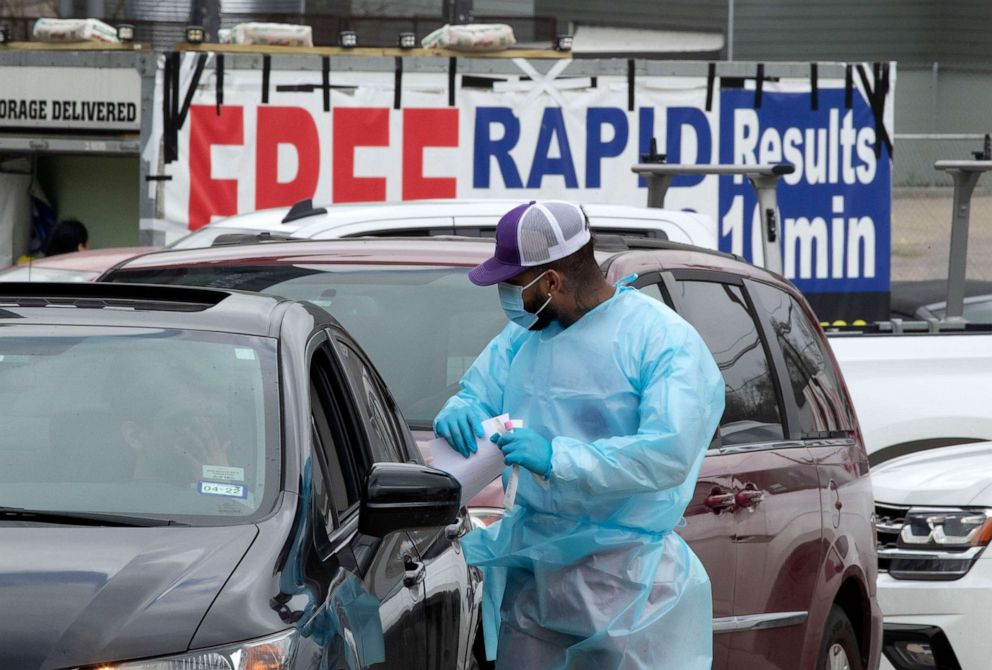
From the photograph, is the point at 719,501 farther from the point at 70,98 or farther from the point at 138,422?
the point at 70,98

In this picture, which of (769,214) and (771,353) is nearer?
(771,353)

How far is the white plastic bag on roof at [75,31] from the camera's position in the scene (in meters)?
15.3

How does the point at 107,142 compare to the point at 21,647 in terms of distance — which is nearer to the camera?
the point at 21,647

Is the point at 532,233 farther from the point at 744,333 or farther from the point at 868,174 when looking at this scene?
the point at 868,174

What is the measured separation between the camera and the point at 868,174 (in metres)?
14.9

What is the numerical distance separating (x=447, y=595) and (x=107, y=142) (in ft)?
39.0

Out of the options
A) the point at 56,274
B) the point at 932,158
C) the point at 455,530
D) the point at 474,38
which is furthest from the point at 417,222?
the point at 932,158

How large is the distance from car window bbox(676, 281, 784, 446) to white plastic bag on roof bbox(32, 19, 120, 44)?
10.1 m

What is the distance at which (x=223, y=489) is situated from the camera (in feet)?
12.7

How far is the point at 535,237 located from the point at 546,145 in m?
10.3

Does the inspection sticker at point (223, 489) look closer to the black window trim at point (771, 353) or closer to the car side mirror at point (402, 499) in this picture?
the car side mirror at point (402, 499)

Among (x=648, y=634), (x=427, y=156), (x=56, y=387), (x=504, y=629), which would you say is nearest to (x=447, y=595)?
(x=504, y=629)

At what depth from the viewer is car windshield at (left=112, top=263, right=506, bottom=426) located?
19.9 feet

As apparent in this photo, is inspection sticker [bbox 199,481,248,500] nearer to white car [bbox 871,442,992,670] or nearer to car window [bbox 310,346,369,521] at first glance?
car window [bbox 310,346,369,521]
